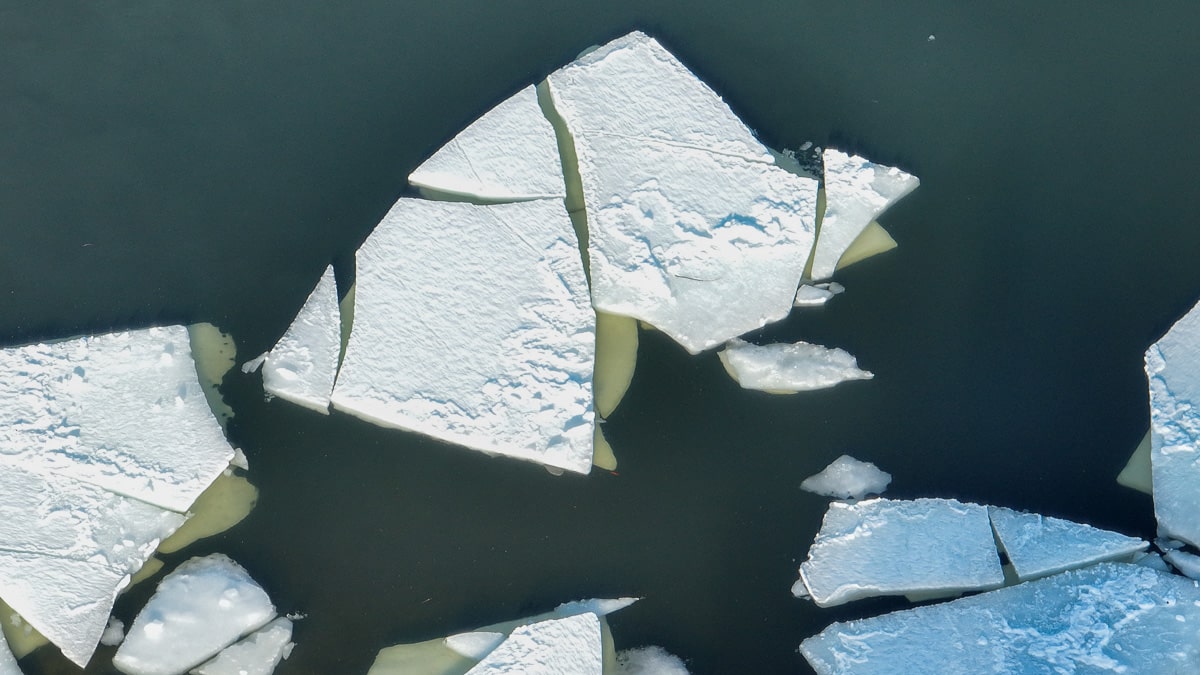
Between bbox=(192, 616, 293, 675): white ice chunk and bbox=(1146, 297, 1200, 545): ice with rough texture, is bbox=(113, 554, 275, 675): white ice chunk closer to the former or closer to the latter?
bbox=(192, 616, 293, 675): white ice chunk

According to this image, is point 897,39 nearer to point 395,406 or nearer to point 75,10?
point 395,406

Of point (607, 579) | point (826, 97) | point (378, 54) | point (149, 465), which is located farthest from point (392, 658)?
point (826, 97)

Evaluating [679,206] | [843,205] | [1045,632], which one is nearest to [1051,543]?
[1045,632]

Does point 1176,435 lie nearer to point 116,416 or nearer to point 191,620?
point 191,620

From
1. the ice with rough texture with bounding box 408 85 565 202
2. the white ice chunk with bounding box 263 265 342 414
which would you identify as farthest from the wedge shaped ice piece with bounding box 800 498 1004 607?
the white ice chunk with bounding box 263 265 342 414

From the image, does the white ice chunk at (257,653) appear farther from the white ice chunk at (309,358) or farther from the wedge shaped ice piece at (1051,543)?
the wedge shaped ice piece at (1051,543)

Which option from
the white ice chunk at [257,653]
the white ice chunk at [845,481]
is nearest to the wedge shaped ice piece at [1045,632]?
the white ice chunk at [845,481]
